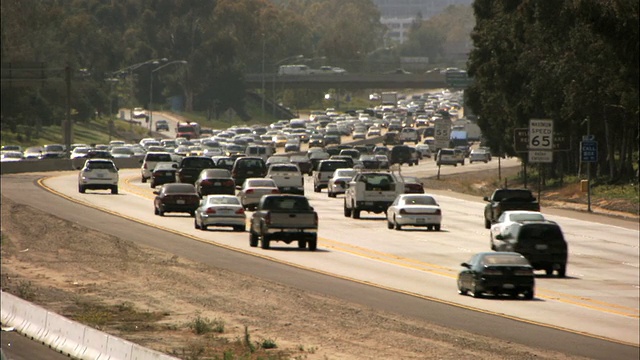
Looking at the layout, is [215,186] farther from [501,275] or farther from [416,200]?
[501,275]

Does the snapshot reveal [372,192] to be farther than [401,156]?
No

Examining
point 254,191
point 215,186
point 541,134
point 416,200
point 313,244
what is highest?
point 541,134

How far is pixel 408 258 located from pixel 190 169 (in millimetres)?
27693

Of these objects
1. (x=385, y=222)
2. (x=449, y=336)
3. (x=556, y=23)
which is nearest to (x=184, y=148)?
(x=556, y=23)

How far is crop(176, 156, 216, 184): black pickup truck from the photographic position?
2788 inches

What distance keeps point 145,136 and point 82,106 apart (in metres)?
16.4

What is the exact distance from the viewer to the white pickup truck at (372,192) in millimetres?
60094

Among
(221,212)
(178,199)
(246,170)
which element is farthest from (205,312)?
(246,170)

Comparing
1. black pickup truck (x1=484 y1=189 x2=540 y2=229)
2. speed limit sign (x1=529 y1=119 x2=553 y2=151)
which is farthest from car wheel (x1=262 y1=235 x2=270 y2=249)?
speed limit sign (x1=529 y1=119 x2=553 y2=151)

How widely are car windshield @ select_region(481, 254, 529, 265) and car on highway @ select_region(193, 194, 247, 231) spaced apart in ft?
62.8

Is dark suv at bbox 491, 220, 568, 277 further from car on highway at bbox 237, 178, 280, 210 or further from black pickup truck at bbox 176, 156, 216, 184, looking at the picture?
black pickup truck at bbox 176, 156, 216, 184

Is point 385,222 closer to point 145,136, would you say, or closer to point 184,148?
point 184,148

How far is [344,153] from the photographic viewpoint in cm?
10256

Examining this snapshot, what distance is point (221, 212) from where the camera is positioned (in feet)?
173
